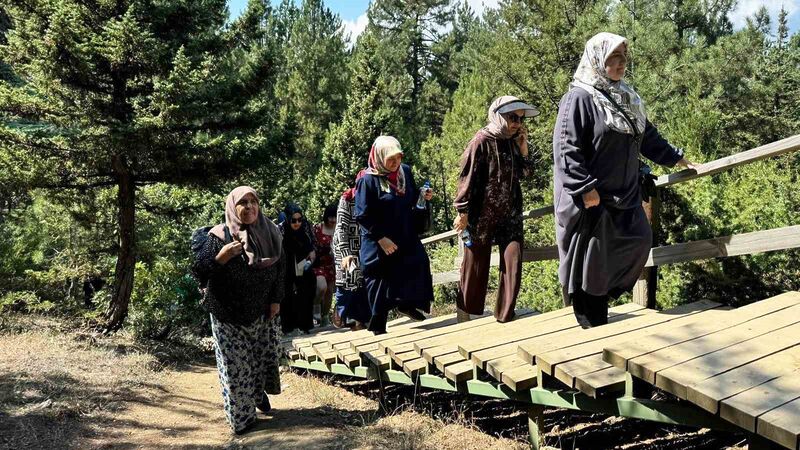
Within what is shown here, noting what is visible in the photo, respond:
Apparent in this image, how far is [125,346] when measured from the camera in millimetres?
7953

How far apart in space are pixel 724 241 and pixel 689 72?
1443 centimetres

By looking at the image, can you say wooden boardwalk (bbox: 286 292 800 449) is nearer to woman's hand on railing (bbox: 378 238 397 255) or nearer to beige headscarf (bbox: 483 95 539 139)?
woman's hand on railing (bbox: 378 238 397 255)

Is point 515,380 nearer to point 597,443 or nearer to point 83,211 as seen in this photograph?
point 597,443

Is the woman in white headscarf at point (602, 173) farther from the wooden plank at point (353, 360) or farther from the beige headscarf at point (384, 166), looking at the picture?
the wooden plank at point (353, 360)

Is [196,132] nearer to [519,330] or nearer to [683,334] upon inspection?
[519,330]

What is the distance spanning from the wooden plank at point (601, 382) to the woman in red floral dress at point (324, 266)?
5.29 m

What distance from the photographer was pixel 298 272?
722cm

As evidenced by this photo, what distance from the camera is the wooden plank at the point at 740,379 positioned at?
7.06 ft

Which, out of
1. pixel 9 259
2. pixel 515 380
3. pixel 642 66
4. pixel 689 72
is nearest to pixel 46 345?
pixel 9 259

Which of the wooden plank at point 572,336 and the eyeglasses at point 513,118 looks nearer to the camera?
the wooden plank at point 572,336

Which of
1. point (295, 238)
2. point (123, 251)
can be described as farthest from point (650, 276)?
point (123, 251)

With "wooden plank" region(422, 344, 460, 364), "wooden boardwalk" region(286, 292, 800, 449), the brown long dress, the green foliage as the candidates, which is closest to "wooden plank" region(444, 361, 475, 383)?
"wooden boardwalk" region(286, 292, 800, 449)

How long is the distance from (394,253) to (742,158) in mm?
2448

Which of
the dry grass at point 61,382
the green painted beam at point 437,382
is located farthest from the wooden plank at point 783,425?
the dry grass at point 61,382
